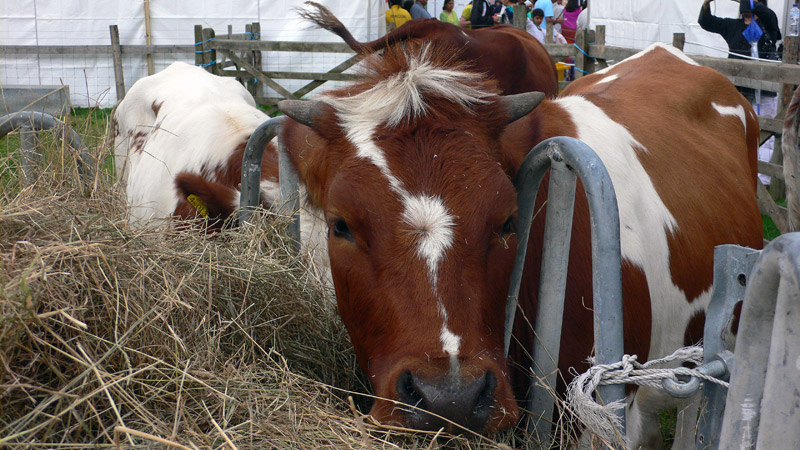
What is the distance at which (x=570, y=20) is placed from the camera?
14.5 metres

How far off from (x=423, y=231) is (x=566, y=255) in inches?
16.1

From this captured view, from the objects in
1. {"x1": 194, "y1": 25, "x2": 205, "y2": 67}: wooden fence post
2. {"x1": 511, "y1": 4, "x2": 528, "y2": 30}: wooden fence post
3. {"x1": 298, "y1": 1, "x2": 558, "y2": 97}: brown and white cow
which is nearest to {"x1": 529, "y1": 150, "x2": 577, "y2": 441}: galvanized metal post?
{"x1": 298, "y1": 1, "x2": 558, "y2": 97}: brown and white cow

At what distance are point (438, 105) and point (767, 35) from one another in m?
7.89

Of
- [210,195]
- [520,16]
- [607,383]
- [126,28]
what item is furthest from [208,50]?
[607,383]

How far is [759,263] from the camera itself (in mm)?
1173

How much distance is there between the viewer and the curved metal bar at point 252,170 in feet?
9.37

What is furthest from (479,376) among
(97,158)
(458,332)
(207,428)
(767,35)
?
(767,35)

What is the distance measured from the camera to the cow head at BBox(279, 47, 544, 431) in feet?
Result: 5.86

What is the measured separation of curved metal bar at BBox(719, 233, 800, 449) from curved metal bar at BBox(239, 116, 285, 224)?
76.7 inches

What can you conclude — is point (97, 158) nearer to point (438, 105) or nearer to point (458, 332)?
point (438, 105)

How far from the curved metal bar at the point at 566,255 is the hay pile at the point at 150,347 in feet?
1.18

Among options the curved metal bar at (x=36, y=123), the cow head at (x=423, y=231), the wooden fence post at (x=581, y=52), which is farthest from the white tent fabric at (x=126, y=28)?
the cow head at (x=423, y=231)

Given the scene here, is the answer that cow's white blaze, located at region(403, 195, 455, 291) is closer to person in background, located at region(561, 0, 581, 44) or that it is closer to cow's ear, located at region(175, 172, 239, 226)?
cow's ear, located at region(175, 172, 239, 226)

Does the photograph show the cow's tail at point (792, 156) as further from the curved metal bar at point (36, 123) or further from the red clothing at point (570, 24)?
the red clothing at point (570, 24)
